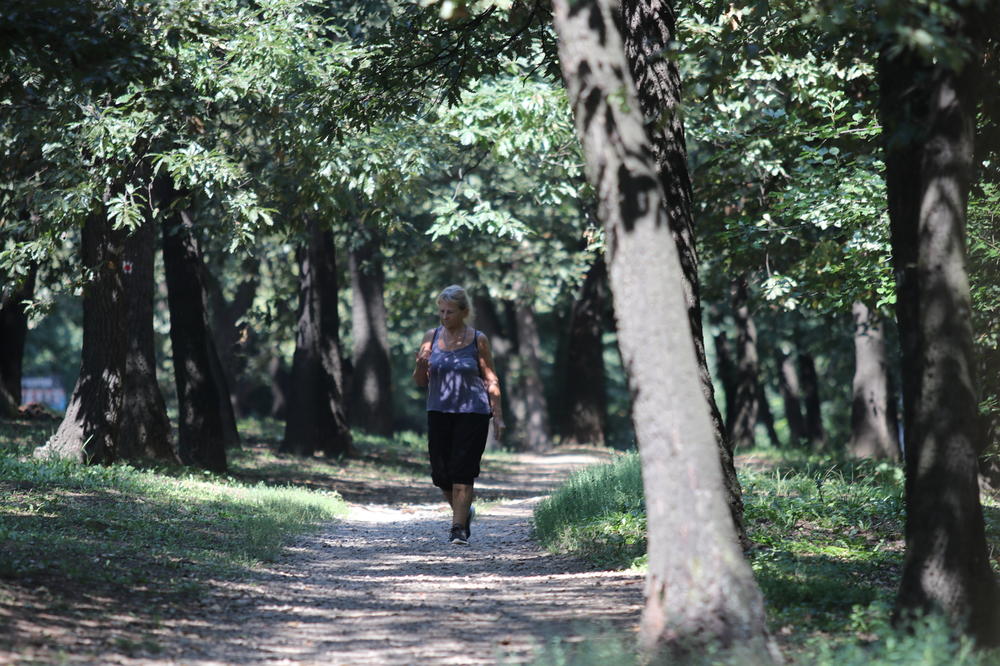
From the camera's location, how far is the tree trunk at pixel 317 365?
22.2m

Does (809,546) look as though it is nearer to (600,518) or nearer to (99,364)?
(600,518)

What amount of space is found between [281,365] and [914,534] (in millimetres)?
33411

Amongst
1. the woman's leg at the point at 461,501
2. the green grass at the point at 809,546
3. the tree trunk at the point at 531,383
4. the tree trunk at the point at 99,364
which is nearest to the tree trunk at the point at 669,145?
the green grass at the point at 809,546

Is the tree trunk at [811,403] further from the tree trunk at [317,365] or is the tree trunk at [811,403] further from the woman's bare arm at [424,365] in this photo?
the woman's bare arm at [424,365]

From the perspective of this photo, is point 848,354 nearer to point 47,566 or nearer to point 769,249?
point 769,249

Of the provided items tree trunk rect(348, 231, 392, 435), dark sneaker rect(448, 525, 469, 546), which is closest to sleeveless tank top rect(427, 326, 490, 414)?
dark sneaker rect(448, 525, 469, 546)

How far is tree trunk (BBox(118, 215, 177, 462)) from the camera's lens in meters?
16.1

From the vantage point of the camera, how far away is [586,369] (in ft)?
103

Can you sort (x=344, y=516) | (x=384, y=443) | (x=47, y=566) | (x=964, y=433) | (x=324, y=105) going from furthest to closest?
(x=384, y=443) < (x=344, y=516) < (x=324, y=105) < (x=47, y=566) < (x=964, y=433)

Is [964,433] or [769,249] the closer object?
[964,433]

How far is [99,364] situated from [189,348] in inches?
107

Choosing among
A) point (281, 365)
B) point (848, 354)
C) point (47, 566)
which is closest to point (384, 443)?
point (281, 365)

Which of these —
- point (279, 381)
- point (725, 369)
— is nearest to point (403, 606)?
point (725, 369)

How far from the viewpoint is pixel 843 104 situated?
41.1ft
